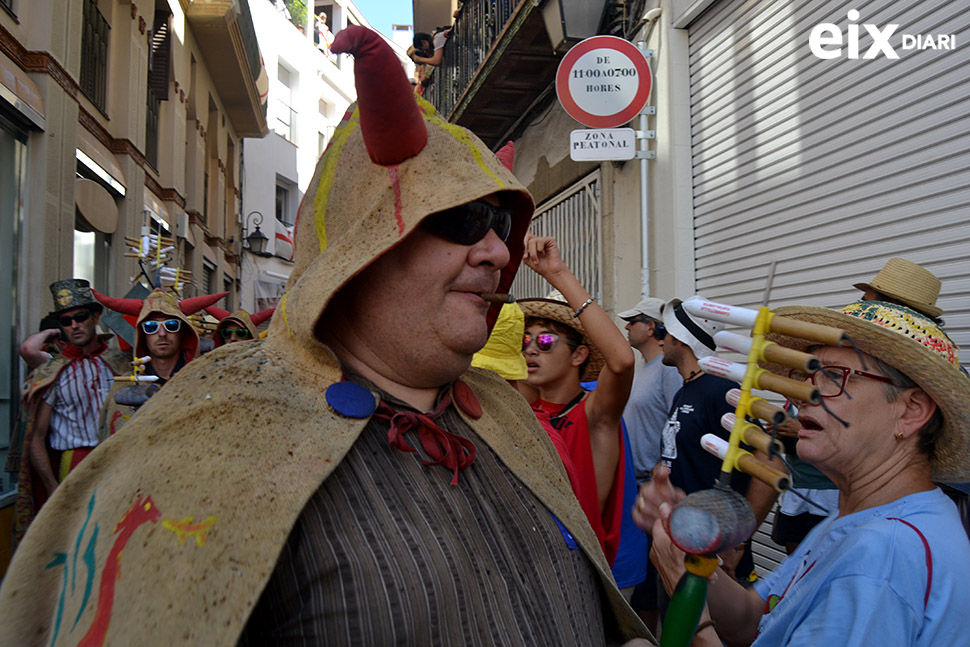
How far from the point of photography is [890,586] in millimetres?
1648

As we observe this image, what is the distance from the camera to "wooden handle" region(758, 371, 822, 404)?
1183 millimetres

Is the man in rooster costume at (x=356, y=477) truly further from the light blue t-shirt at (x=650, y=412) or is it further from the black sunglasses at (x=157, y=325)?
the black sunglasses at (x=157, y=325)

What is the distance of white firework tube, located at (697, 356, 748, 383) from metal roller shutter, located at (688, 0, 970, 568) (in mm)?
3174

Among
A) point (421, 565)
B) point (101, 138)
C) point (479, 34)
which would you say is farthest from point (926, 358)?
point (479, 34)

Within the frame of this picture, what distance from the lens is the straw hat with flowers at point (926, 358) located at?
1.92 metres

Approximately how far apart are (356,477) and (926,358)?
155 centimetres

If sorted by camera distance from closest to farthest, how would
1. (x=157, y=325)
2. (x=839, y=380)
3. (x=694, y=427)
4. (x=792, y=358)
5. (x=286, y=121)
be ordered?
(x=792, y=358), (x=839, y=380), (x=694, y=427), (x=157, y=325), (x=286, y=121)

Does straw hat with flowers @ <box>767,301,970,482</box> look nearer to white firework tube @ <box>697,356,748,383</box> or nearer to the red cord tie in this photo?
white firework tube @ <box>697,356,748,383</box>

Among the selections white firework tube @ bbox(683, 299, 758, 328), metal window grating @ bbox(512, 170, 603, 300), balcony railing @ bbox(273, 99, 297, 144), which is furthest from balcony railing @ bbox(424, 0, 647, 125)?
balcony railing @ bbox(273, 99, 297, 144)

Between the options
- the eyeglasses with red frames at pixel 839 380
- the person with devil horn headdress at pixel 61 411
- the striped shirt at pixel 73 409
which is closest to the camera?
the eyeglasses with red frames at pixel 839 380

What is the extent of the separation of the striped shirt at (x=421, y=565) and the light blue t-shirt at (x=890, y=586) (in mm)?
551

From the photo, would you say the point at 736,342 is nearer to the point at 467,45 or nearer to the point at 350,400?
the point at 350,400

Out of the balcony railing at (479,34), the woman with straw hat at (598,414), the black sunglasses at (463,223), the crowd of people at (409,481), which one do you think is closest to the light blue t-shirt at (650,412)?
the woman with straw hat at (598,414)

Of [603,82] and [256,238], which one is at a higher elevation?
[256,238]
